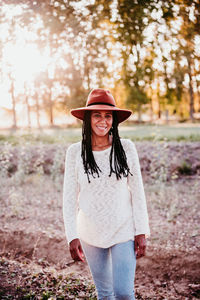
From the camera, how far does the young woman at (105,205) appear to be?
2252 millimetres

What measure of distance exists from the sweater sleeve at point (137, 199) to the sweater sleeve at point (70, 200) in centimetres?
45

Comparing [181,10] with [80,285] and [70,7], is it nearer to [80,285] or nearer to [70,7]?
[70,7]

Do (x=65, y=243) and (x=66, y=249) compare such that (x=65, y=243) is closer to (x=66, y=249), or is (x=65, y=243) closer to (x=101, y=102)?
(x=66, y=249)

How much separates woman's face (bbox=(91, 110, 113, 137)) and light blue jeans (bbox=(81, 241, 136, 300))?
2.92 ft

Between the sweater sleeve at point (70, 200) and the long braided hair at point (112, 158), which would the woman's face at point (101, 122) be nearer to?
the long braided hair at point (112, 158)

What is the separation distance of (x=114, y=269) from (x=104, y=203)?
483mm

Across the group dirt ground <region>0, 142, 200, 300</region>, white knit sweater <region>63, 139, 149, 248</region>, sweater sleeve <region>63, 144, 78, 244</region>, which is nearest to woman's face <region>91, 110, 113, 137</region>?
white knit sweater <region>63, 139, 149, 248</region>

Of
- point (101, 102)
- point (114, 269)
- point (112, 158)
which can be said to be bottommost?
point (114, 269)

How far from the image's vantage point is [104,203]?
2.28m

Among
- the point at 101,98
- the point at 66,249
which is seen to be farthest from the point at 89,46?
the point at 66,249

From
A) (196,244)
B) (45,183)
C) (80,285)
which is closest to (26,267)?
(80,285)

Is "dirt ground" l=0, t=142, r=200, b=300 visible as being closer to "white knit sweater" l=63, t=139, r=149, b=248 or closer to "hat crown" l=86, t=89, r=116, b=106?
"white knit sweater" l=63, t=139, r=149, b=248

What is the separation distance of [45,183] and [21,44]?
17.5 feet

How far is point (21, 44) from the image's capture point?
3.97 meters
